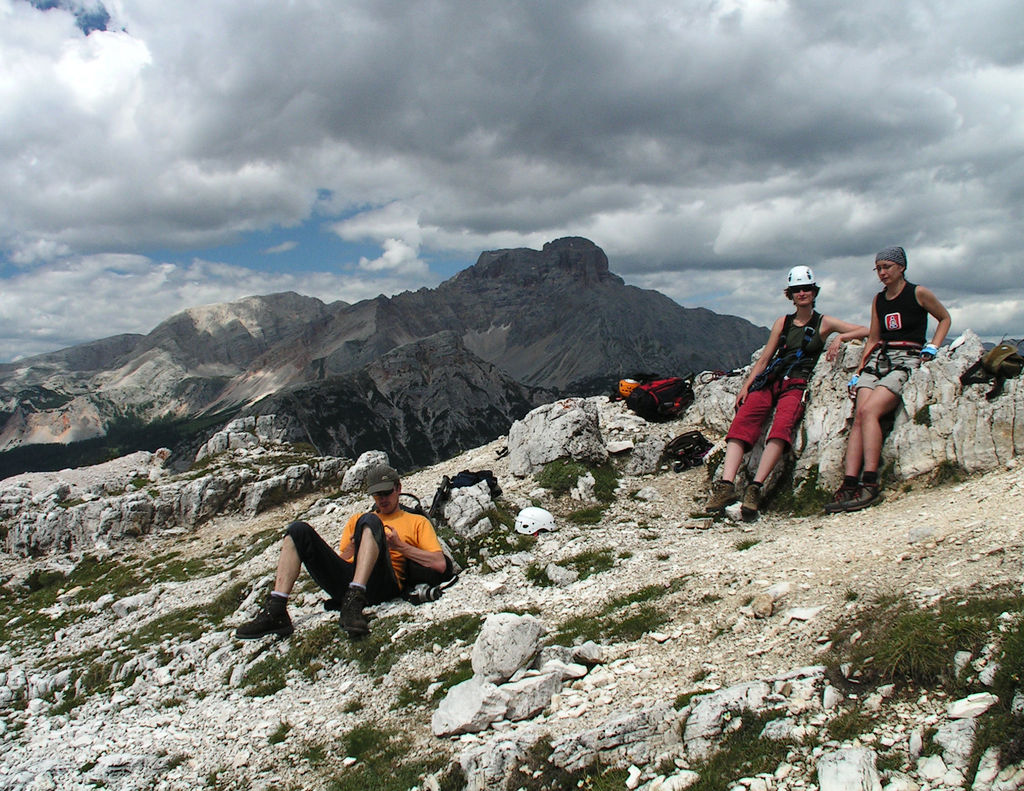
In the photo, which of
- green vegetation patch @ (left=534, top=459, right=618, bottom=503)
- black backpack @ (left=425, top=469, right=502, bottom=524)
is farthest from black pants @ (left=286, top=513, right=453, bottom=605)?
green vegetation patch @ (left=534, top=459, right=618, bottom=503)

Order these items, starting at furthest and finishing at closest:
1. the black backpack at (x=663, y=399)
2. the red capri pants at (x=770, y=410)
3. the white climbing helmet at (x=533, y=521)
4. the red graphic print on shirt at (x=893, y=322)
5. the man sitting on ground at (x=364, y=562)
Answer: the black backpack at (x=663, y=399), the white climbing helmet at (x=533, y=521), the red capri pants at (x=770, y=410), the red graphic print on shirt at (x=893, y=322), the man sitting on ground at (x=364, y=562)

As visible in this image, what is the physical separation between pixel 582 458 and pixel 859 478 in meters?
7.77

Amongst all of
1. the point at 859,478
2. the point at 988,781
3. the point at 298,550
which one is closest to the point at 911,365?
the point at 859,478

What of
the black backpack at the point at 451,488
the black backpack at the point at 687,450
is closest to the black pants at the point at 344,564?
the black backpack at the point at 451,488

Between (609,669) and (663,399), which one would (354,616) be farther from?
(663,399)

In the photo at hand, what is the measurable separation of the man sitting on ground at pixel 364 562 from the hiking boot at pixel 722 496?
6.15 m

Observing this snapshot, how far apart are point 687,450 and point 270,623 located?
482 inches

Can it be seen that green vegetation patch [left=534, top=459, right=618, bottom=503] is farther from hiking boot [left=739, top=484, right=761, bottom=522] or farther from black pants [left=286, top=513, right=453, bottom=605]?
black pants [left=286, top=513, right=453, bottom=605]

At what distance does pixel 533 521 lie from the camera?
15.0 m

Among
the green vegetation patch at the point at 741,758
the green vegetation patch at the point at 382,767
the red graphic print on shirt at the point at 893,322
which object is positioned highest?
the red graphic print on shirt at the point at 893,322

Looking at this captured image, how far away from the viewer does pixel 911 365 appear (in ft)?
42.3

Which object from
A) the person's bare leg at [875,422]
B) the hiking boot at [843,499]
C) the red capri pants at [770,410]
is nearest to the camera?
the hiking boot at [843,499]

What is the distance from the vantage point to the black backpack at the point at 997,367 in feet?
38.2

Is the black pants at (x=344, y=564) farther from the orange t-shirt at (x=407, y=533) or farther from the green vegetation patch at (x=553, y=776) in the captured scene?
the green vegetation patch at (x=553, y=776)
